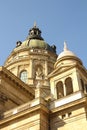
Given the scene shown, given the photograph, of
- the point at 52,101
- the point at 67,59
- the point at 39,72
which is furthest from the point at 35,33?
the point at 52,101

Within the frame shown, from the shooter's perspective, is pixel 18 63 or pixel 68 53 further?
pixel 18 63

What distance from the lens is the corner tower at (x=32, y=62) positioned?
1678 inches

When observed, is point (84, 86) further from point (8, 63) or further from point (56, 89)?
point (8, 63)

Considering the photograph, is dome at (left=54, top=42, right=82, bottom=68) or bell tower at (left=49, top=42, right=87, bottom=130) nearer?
bell tower at (left=49, top=42, right=87, bottom=130)

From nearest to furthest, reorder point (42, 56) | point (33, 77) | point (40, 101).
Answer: point (40, 101)
point (33, 77)
point (42, 56)

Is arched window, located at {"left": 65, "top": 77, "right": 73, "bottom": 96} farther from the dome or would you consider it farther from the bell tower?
the dome

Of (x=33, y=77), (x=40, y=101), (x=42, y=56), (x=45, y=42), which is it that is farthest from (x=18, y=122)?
(x=45, y=42)

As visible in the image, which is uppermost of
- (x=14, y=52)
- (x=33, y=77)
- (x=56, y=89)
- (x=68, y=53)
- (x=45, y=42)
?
(x=45, y=42)

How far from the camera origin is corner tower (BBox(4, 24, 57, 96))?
42625 millimetres

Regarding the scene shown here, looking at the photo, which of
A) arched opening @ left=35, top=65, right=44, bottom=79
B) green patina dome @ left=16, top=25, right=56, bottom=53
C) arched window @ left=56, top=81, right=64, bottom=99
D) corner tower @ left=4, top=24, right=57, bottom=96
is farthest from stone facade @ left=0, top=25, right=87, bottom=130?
green patina dome @ left=16, top=25, right=56, bottom=53

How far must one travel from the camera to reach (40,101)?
2192 centimetres

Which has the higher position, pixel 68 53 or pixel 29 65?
pixel 29 65

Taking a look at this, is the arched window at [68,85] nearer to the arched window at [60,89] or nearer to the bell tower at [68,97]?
the bell tower at [68,97]

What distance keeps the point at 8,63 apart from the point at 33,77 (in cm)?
634
